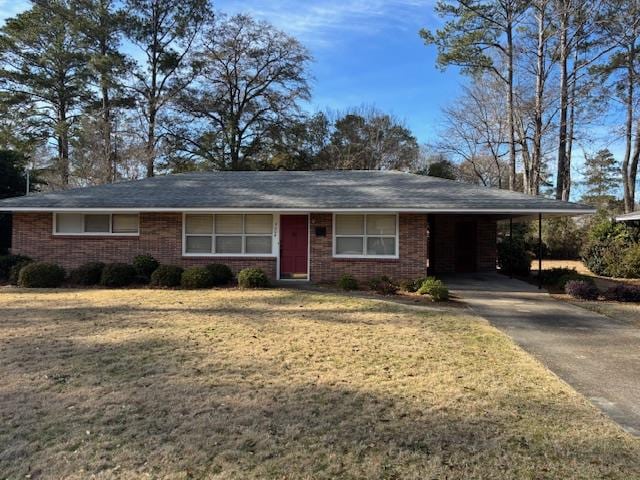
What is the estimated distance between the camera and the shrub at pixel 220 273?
1391 cm

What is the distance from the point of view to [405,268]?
1453 centimetres

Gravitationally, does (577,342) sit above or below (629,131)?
below

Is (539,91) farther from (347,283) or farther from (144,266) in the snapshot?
(144,266)

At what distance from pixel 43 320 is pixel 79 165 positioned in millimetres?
26245

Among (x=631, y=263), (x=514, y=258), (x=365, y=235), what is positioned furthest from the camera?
(x=514, y=258)

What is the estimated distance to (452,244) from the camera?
19391 mm

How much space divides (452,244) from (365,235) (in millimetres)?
6113

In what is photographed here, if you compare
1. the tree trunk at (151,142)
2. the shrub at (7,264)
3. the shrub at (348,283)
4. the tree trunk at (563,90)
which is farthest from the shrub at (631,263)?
the tree trunk at (151,142)

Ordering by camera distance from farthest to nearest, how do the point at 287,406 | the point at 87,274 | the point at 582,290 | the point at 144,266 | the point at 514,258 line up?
1. the point at 514,258
2. the point at 144,266
3. the point at 87,274
4. the point at 582,290
5. the point at 287,406

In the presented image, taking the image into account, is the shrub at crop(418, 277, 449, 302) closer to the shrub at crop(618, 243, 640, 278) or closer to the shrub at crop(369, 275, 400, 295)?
the shrub at crop(369, 275, 400, 295)

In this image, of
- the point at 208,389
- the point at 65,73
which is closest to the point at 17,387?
the point at 208,389

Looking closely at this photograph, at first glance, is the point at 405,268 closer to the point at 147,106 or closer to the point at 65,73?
the point at 147,106

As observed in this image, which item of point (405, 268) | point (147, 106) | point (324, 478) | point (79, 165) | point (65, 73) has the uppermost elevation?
point (65, 73)

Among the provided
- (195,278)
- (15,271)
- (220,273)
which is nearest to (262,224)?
(220,273)
